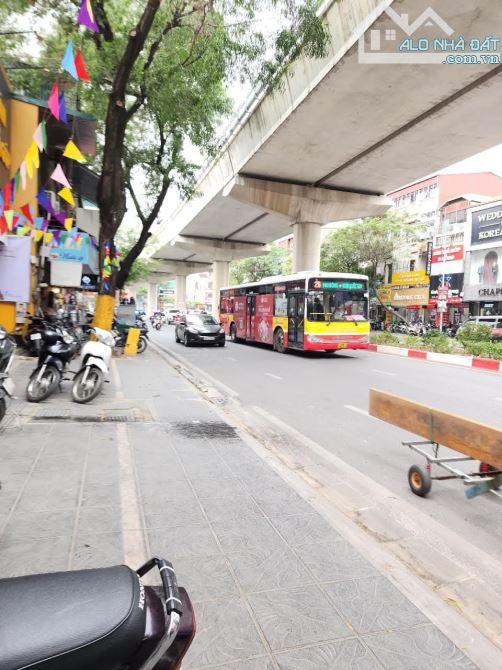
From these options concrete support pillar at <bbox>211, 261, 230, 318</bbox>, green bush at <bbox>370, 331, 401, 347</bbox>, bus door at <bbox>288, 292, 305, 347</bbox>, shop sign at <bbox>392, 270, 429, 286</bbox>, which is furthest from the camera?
concrete support pillar at <bbox>211, 261, 230, 318</bbox>

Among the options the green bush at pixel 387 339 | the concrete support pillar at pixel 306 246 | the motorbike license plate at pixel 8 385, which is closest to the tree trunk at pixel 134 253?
the concrete support pillar at pixel 306 246

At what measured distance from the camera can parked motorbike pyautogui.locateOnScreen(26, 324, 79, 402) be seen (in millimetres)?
6422

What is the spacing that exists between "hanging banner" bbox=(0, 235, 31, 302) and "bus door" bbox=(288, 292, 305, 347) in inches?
318

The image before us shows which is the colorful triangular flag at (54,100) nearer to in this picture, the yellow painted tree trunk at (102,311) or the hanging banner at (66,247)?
the yellow painted tree trunk at (102,311)

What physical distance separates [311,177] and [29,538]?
19.1 meters

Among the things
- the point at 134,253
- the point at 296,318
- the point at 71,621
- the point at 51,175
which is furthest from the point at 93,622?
the point at 134,253

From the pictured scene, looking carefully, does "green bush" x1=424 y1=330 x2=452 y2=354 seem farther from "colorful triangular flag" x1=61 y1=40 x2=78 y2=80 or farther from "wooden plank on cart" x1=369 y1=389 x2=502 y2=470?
"colorful triangular flag" x1=61 y1=40 x2=78 y2=80

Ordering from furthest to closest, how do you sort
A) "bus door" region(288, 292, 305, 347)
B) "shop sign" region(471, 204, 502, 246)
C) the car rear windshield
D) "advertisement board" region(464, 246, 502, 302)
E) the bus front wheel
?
"advertisement board" region(464, 246, 502, 302), "shop sign" region(471, 204, 502, 246), the car rear windshield, the bus front wheel, "bus door" region(288, 292, 305, 347)

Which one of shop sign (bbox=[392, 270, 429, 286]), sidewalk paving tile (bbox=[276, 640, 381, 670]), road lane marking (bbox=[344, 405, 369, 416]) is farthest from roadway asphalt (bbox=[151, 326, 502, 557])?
shop sign (bbox=[392, 270, 429, 286])

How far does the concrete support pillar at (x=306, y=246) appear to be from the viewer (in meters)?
21.5

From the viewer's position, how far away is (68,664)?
39.4 inches

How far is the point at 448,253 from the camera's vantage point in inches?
1246

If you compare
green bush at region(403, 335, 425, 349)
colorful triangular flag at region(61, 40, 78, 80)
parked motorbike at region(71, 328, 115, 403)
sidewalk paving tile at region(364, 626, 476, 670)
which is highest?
colorful triangular flag at region(61, 40, 78, 80)

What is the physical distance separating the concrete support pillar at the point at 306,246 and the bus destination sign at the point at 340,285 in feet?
23.1
